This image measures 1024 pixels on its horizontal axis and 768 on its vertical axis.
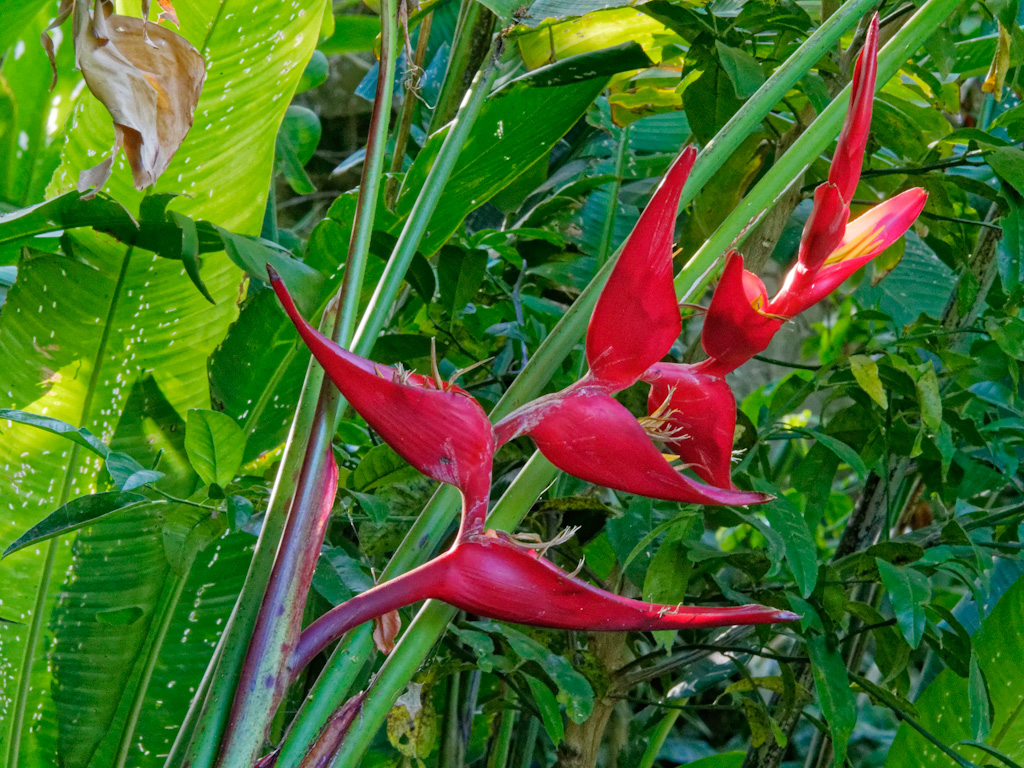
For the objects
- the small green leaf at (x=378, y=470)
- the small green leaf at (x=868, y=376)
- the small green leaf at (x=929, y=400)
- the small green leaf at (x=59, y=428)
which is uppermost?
the small green leaf at (x=59, y=428)

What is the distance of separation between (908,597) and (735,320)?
258 millimetres

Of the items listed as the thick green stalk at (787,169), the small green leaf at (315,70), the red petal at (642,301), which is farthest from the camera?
the small green leaf at (315,70)

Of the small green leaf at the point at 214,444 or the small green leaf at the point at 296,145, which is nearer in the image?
the small green leaf at the point at 214,444

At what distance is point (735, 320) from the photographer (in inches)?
11.0

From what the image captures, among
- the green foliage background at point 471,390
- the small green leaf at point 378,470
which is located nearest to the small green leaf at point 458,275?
the green foliage background at point 471,390

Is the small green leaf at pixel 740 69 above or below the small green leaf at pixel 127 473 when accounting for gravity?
above

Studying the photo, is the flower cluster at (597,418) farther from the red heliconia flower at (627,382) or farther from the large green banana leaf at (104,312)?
the large green banana leaf at (104,312)

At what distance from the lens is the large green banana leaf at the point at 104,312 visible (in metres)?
0.54

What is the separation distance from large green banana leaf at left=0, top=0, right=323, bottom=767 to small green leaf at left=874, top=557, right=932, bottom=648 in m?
0.44

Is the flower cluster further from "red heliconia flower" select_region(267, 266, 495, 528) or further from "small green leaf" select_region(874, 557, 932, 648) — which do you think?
"small green leaf" select_region(874, 557, 932, 648)

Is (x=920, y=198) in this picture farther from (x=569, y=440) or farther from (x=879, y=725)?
(x=879, y=725)

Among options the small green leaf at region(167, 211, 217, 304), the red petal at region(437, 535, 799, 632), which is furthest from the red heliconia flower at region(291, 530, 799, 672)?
the small green leaf at region(167, 211, 217, 304)

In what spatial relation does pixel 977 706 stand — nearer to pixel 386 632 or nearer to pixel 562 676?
pixel 562 676

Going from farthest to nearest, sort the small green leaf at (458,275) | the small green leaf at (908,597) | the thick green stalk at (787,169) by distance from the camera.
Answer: the small green leaf at (458,275) < the small green leaf at (908,597) < the thick green stalk at (787,169)
